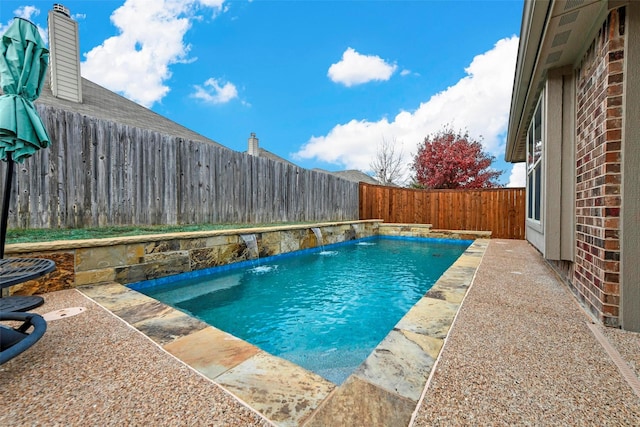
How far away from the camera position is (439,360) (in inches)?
59.7

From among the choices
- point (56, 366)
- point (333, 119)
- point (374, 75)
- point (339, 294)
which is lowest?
point (339, 294)

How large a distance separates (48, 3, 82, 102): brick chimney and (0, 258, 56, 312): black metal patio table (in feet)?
25.1

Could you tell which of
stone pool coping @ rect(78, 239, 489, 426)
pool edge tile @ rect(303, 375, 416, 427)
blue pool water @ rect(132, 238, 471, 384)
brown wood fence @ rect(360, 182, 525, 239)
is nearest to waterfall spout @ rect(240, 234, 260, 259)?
blue pool water @ rect(132, 238, 471, 384)

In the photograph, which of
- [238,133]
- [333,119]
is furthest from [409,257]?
[333,119]

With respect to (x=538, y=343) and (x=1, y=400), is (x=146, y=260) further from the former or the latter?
(x=538, y=343)

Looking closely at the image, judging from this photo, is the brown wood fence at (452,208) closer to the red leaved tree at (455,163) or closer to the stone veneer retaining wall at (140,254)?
the red leaved tree at (455,163)

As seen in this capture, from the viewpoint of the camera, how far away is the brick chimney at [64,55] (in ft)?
22.5

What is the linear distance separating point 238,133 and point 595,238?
1497 cm

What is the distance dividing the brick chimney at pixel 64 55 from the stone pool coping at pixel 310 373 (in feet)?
26.8

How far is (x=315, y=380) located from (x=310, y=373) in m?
0.09

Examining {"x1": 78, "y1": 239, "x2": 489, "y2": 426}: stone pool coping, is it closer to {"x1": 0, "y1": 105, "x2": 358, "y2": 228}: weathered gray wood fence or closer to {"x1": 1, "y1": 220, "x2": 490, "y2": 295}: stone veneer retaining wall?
{"x1": 1, "y1": 220, "x2": 490, "y2": 295}: stone veneer retaining wall

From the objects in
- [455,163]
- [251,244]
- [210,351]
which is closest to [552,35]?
[210,351]

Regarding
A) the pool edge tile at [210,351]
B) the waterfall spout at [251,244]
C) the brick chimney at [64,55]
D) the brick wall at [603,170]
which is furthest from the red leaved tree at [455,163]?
the pool edge tile at [210,351]

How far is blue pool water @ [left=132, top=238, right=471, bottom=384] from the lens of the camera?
236 cm
